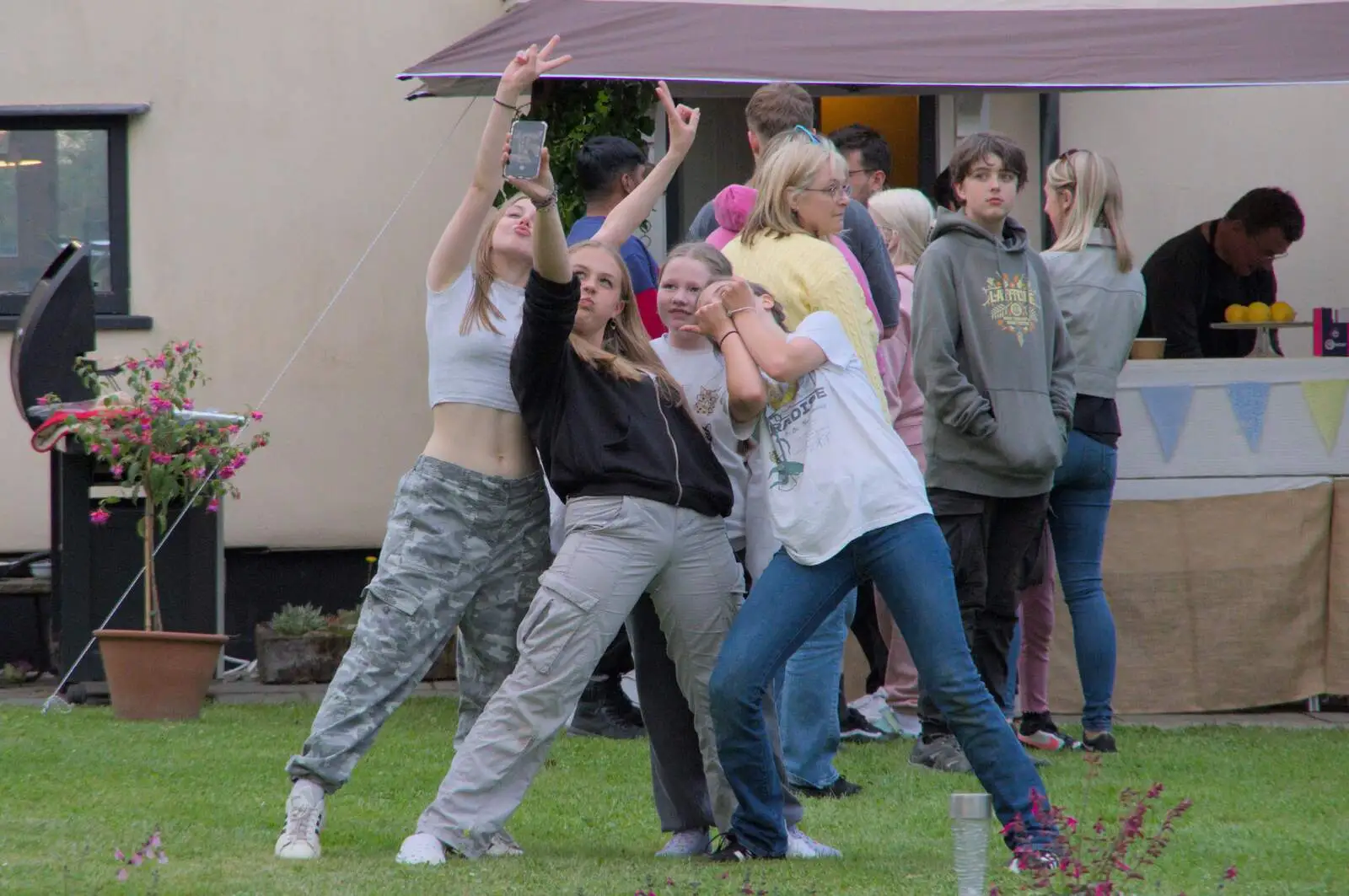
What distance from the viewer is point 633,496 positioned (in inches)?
168

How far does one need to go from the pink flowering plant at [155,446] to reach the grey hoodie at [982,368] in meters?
2.87

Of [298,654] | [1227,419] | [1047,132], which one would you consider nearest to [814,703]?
[1227,419]

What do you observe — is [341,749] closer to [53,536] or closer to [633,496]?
[633,496]

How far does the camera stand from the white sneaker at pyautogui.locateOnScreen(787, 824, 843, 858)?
4.38 m

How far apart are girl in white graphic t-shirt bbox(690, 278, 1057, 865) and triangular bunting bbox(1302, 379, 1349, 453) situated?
3536 millimetres

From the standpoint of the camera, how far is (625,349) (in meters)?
4.49

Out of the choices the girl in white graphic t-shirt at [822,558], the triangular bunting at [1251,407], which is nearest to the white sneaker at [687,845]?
the girl in white graphic t-shirt at [822,558]

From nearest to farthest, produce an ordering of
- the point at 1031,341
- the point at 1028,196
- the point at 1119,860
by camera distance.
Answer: the point at 1119,860, the point at 1031,341, the point at 1028,196

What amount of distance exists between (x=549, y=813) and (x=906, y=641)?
1.45 metres

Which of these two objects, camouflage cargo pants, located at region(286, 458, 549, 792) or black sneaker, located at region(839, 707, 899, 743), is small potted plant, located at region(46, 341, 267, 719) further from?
camouflage cargo pants, located at region(286, 458, 549, 792)

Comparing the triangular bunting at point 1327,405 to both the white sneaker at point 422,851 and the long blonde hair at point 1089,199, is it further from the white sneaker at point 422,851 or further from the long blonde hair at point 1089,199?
the white sneaker at point 422,851

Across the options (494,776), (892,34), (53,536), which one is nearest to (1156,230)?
(892,34)

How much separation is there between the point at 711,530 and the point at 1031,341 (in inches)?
72.1

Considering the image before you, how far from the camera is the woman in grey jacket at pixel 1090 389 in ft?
20.4
